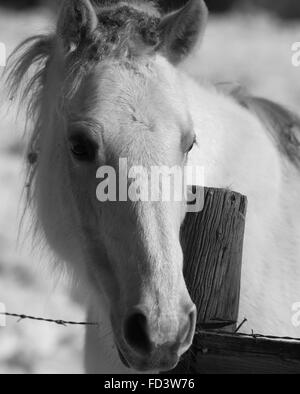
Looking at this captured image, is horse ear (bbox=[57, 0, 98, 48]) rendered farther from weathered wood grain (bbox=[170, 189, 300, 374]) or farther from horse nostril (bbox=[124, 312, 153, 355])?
horse nostril (bbox=[124, 312, 153, 355])

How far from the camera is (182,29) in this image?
292 centimetres

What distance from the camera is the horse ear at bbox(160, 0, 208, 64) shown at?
113 inches

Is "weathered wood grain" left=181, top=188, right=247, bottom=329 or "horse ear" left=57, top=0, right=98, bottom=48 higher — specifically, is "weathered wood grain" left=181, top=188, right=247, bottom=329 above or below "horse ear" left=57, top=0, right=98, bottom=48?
below

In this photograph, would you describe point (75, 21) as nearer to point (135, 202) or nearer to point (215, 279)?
point (135, 202)

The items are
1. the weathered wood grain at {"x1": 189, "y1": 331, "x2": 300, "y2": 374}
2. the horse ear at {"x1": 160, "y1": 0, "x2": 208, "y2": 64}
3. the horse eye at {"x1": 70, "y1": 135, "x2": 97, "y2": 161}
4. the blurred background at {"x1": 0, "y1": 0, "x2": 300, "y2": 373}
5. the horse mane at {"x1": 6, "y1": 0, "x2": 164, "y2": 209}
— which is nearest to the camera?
the weathered wood grain at {"x1": 189, "y1": 331, "x2": 300, "y2": 374}

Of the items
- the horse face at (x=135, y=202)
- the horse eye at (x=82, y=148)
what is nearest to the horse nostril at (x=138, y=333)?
the horse face at (x=135, y=202)

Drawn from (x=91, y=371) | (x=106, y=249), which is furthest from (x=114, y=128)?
(x=91, y=371)

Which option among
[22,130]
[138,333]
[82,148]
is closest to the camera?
[138,333]

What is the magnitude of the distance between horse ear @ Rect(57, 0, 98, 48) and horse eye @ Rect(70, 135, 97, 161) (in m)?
0.53

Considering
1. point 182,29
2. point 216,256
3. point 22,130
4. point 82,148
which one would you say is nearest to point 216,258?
point 216,256

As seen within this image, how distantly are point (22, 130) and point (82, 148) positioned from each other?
7854mm

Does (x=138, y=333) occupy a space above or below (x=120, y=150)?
below

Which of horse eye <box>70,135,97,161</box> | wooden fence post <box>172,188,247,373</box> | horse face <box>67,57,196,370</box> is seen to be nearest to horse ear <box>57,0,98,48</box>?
horse face <box>67,57,196,370</box>

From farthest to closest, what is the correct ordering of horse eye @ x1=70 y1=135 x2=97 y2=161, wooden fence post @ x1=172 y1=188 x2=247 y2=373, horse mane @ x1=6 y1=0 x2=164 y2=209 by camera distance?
horse mane @ x1=6 y1=0 x2=164 y2=209 → horse eye @ x1=70 y1=135 x2=97 y2=161 → wooden fence post @ x1=172 y1=188 x2=247 y2=373
